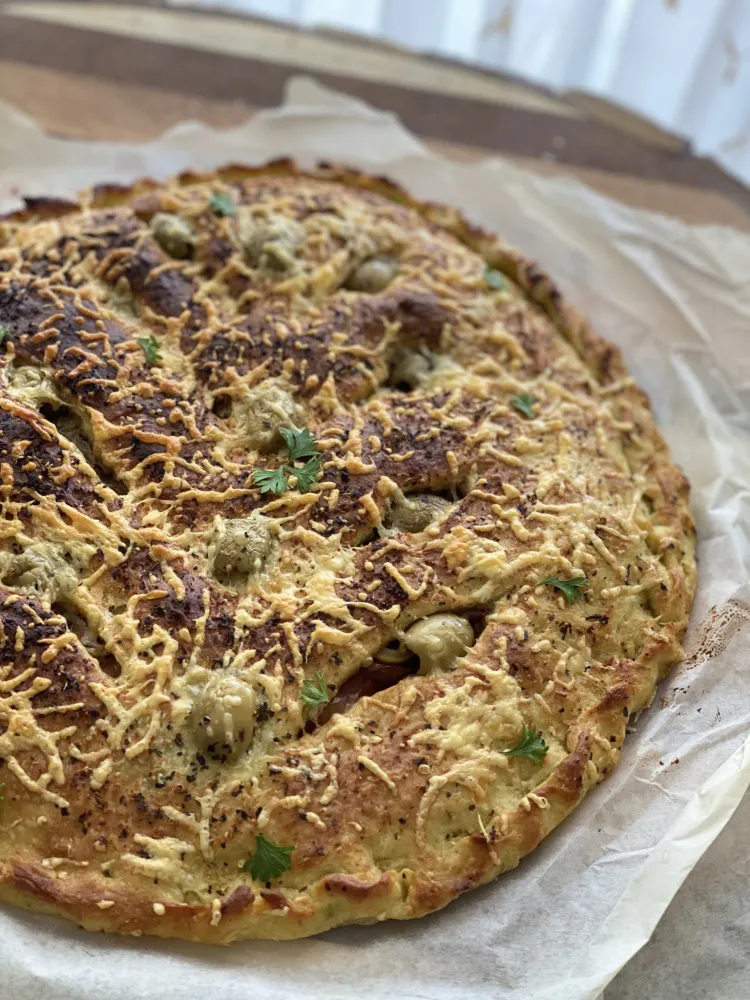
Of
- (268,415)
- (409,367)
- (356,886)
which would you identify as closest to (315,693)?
(356,886)

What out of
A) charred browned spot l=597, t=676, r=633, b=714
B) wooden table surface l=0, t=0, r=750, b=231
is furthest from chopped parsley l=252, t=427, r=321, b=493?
wooden table surface l=0, t=0, r=750, b=231

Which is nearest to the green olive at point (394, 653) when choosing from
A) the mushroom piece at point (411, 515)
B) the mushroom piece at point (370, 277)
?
the mushroom piece at point (411, 515)

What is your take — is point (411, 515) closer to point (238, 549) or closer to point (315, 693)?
point (238, 549)

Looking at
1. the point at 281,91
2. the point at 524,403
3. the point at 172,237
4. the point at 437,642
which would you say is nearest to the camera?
the point at 437,642

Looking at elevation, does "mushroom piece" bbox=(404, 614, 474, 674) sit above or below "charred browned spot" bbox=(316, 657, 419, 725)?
above

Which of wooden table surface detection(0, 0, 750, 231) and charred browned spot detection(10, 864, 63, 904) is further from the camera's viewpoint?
wooden table surface detection(0, 0, 750, 231)

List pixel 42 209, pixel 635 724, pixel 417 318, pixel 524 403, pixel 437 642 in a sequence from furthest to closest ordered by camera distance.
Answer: pixel 42 209 < pixel 417 318 < pixel 524 403 < pixel 635 724 < pixel 437 642

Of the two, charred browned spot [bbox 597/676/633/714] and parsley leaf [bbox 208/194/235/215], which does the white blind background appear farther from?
charred browned spot [bbox 597/676/633/714]
